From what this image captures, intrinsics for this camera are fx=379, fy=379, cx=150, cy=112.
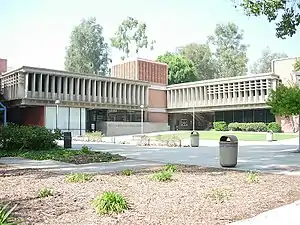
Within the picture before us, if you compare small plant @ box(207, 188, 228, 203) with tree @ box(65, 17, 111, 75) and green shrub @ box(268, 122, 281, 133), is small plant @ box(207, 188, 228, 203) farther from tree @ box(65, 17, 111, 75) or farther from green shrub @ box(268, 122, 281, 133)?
tree @ box(65, 17, 111, 75)

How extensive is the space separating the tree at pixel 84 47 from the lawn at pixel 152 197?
6160 centimetres

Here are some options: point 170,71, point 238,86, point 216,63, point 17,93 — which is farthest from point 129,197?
point 216,63

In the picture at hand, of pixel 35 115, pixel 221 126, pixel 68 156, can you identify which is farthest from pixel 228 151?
pixel 221 126

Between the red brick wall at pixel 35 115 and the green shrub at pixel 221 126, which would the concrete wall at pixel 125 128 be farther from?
the green shrub at pixel 221 126

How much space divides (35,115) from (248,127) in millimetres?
28190

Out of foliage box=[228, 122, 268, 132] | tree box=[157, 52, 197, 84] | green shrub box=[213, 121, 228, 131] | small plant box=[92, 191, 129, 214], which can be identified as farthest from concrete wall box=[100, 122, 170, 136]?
small plant box=[92, 191, 129, 214]

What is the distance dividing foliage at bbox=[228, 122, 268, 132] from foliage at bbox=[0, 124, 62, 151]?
3646 cm

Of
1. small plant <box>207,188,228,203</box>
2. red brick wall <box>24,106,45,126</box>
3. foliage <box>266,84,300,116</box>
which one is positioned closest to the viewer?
small plant <box>207,188,228,203</box>

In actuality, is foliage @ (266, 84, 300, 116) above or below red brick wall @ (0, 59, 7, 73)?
below

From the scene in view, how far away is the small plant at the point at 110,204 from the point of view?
596 centimetres

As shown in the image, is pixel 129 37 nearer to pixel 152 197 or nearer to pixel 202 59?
pixel 202 59

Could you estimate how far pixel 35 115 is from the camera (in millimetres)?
48156

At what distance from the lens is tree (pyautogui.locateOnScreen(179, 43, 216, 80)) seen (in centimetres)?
7856

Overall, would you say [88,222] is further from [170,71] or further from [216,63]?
[216,63]
